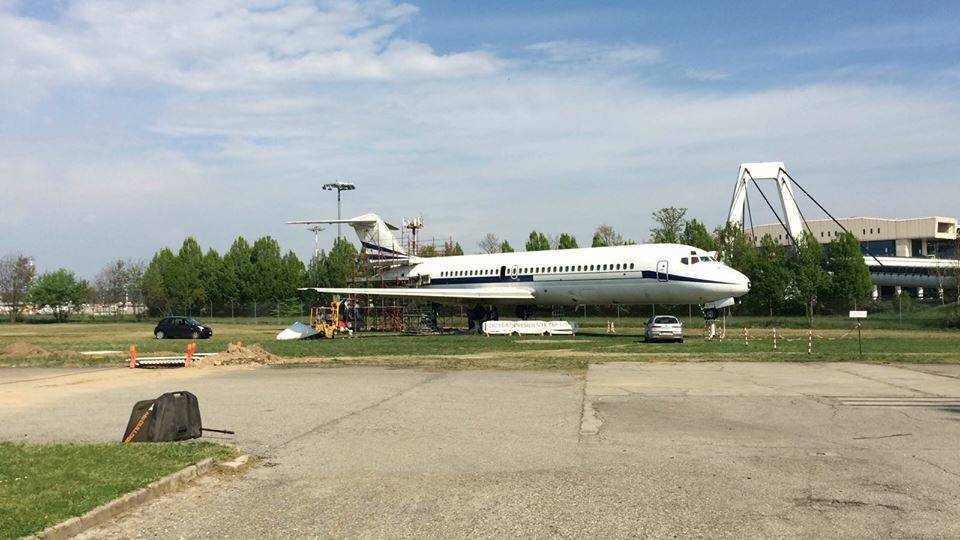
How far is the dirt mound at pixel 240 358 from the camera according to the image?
2634 cm

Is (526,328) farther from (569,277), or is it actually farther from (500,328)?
(569,277)

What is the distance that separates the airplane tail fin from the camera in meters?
51.8

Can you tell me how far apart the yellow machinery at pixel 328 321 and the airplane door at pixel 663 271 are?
59.6 feet

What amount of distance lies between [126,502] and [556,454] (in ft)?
17.0

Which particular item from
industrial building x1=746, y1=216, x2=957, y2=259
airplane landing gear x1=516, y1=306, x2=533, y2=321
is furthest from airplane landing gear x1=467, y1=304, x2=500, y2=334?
industrial building x1=746, y1=216, x2=957, y2=259

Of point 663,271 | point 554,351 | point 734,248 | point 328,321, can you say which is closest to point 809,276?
point 734,248

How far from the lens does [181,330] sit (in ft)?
159

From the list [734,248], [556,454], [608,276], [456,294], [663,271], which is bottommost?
[556,454]

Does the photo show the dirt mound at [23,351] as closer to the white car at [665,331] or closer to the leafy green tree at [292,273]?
the white car at [665,331]

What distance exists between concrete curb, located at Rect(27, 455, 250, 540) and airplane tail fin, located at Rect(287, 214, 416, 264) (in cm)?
4227

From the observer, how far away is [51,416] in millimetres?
14234

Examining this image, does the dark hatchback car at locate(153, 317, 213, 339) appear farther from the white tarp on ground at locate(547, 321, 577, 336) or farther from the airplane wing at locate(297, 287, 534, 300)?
the white tarp on ground at locate(547, 321, 577, 336)

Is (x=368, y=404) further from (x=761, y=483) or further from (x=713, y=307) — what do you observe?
(x=713, y=307)

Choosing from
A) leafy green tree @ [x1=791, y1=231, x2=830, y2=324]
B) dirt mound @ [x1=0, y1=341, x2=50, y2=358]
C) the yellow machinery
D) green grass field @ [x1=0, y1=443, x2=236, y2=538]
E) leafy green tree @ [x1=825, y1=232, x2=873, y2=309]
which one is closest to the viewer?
green grass field @ [x1=0, y1=443, x2=236, y2=538]
